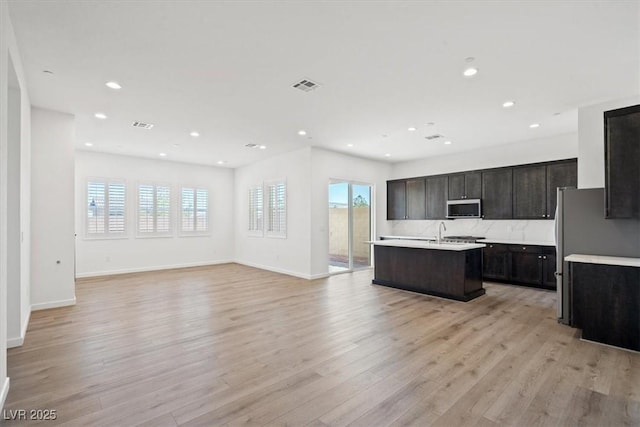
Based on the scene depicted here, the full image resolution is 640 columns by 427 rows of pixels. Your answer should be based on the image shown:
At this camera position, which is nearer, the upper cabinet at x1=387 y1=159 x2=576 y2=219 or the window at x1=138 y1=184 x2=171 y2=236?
the upper cabinet at x1=387 y1=159 x2=576 y2=219

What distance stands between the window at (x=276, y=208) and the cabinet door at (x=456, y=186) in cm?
398

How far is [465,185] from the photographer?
283 inches

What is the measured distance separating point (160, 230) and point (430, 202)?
7036 mm

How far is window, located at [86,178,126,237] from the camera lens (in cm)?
716

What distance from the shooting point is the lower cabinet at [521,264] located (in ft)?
18.7

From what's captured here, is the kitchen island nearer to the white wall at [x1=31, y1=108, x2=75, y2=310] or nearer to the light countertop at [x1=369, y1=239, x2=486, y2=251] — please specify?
the light countertop at [x1=369, y1=239, x2=486, y2=251]

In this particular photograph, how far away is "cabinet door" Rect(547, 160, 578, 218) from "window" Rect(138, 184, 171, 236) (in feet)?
28.9

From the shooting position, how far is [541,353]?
304 cm

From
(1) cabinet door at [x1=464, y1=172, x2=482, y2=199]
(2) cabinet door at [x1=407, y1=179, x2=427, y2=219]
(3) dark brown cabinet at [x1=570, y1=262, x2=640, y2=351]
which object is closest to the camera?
(3) dark brown cabinet at [x1=570, y1=262, x2=640, y2=351]

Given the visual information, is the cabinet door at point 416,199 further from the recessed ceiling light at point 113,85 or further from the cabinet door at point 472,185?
the recessed ceiling light at point 113,85

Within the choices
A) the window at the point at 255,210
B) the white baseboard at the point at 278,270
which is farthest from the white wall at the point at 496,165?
the window at the point at 255,210

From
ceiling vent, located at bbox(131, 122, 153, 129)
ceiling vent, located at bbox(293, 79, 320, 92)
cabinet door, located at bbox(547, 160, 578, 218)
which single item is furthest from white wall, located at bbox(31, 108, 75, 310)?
cabinet door, located at bbox(547, 160, 578, 218)

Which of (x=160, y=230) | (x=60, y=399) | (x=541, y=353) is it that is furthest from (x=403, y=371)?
(x=160, y=230)

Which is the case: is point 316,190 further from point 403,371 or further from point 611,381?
point 611,381
